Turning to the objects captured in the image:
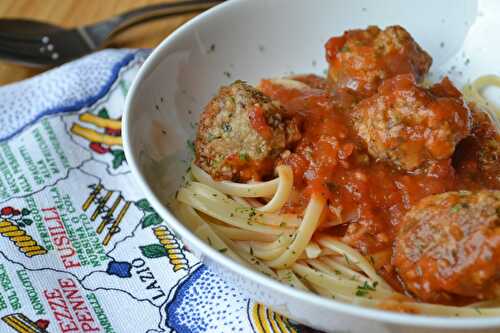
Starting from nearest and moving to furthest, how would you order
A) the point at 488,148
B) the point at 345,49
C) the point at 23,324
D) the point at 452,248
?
the point at 452,248 → the point at 23,324 → the point at 488,148 → the point at 345,49

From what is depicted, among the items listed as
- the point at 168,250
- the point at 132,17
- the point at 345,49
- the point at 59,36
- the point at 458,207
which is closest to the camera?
the point at 458,207

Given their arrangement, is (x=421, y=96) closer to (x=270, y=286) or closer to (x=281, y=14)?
(x=270, y=286)

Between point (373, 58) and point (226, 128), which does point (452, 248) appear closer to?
point (226, 128)

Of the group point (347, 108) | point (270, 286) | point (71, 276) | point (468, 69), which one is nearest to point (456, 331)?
point (270, 286)

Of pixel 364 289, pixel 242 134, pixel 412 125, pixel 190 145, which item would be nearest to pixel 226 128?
pixel 242 134

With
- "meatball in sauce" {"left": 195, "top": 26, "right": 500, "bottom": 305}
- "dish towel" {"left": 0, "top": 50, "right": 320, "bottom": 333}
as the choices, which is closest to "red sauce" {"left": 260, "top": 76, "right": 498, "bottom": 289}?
"meatball in sauce" {"left": 195, "top": 26, "right": 500, "bottom": 305}

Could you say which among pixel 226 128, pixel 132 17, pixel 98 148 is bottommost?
pixel 98 148
